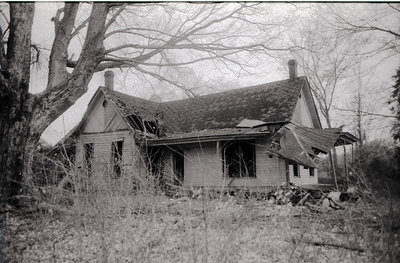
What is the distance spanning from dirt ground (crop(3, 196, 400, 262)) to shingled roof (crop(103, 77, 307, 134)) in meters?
6.98

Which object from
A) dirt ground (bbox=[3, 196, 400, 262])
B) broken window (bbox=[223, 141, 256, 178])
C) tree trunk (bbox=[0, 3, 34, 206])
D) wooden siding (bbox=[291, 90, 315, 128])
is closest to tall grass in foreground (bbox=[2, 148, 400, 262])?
dirt ground (bbox=[3, 196, 400, 262])

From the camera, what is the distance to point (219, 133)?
10500 mm

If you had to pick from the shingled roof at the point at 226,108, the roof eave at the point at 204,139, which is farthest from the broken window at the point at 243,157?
the shingled roof at the point at 226,108

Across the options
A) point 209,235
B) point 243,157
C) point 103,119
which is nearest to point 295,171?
point 243,157

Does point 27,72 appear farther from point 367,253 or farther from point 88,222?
point 367,253

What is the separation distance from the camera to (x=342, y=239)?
3258 mm

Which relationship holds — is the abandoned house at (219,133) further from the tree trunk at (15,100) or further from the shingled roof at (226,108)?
the tree trunk at (15,100)

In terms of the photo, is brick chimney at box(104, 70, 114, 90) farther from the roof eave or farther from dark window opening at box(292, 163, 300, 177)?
dark window opening at box(292, 163, 300, 177)

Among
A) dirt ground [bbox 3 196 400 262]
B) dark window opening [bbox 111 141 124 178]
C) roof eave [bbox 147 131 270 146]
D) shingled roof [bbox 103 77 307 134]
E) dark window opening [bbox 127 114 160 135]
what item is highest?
shingled roof [bbox 103 77 307 134]

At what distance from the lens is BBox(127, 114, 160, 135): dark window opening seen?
12.2 m

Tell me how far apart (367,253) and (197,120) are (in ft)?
34.2

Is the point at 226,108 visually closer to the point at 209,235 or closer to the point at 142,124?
the point at 142,124

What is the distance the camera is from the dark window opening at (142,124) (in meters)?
12.2

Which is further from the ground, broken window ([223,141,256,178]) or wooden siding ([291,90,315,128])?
wooden siding ([291,90,315,128])
